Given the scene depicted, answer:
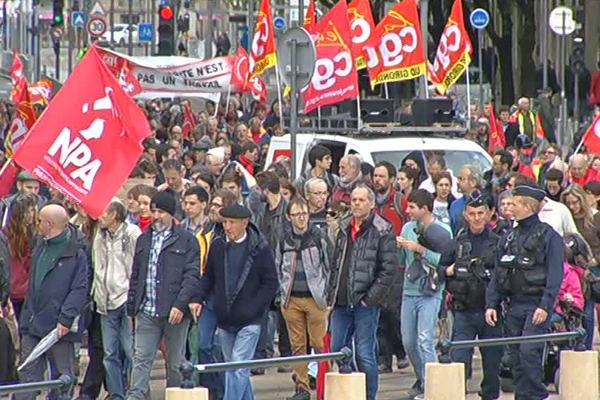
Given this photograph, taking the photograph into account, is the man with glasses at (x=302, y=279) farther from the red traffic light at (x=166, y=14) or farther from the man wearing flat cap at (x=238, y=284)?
the red traffic light at (x=166, y=14)

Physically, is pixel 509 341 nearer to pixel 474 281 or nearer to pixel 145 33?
pixel 474 281

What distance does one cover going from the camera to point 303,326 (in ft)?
45.2

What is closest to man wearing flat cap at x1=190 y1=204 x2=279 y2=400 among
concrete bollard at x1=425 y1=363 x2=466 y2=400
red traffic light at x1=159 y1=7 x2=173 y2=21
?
concrete bollard at x1=425 y1=363 x2=466 y2=400

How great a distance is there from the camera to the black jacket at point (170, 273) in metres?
12.7

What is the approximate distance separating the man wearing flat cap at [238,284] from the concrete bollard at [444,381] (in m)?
1.39

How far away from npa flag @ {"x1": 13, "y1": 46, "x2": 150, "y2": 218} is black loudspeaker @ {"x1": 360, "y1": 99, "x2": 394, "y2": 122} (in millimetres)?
8890

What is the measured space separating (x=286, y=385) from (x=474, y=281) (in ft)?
7.31

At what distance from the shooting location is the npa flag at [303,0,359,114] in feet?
70.2

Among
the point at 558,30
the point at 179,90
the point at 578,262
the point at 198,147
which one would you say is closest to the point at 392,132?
the point at 198,147

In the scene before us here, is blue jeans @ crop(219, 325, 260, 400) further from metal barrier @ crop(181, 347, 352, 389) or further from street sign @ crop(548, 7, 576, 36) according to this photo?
street sign @ crop(548, 7, 576, 36)

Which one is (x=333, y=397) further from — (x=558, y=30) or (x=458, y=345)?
(x=558, y=30)

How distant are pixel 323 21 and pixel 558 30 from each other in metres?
19.3

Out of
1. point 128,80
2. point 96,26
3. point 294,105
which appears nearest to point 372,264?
point 294,105

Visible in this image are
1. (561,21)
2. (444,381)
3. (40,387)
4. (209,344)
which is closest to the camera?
(40,387)
